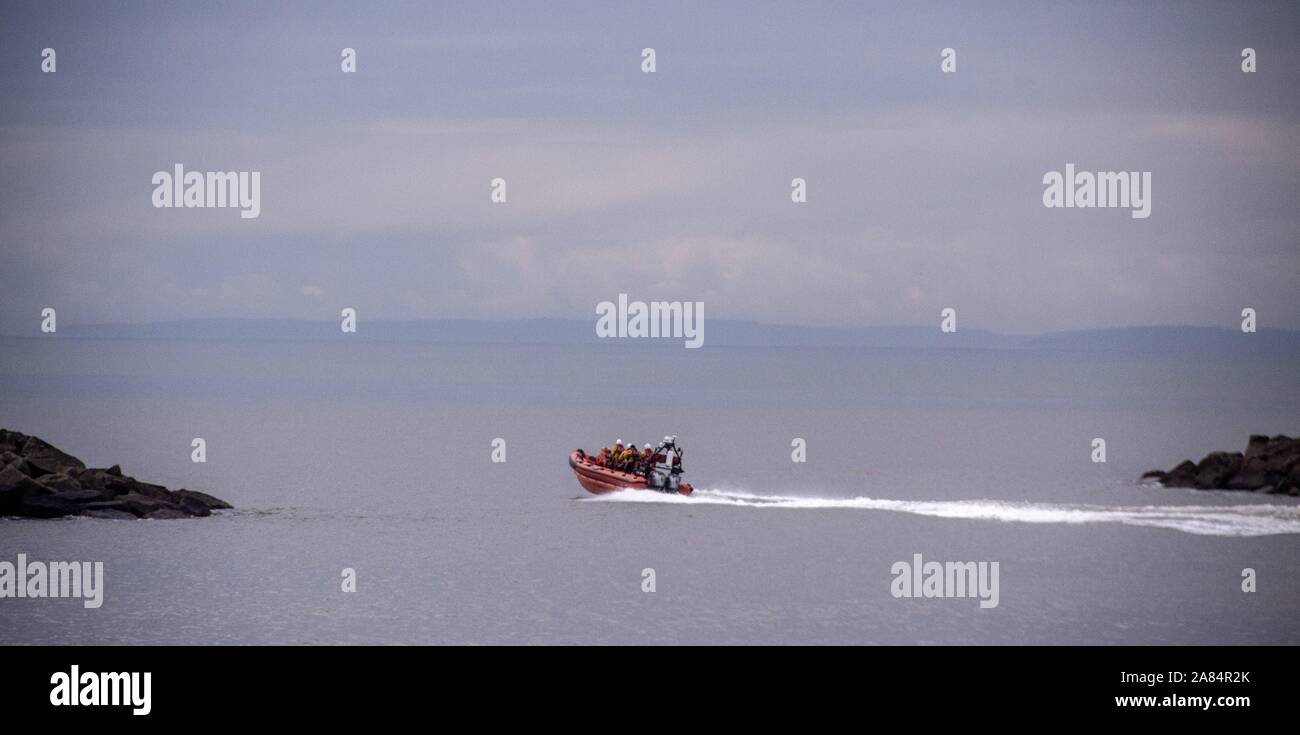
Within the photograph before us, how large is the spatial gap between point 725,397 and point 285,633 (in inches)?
4514

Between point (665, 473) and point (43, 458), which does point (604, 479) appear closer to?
point (665, 473)

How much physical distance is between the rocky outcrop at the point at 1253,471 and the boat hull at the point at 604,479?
20.9 metres

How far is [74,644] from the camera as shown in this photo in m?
30.1

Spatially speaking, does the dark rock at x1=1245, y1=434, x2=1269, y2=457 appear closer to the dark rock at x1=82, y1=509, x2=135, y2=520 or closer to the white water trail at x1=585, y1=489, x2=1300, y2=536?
the white water trail at x1=585, y1=489, x2=1300, y2=536

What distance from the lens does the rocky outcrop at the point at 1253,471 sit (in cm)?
5112

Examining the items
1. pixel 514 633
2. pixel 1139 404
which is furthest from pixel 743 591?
pixel 1139 404

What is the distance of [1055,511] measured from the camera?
48156 mm

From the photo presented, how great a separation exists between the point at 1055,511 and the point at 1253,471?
31.1 feet

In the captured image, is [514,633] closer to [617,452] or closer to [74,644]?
[74,644]

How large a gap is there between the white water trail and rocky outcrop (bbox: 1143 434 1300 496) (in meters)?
2.76

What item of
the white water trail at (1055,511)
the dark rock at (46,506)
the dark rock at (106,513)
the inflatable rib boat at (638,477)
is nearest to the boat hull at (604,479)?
the inflatable rib boat at (638,477)

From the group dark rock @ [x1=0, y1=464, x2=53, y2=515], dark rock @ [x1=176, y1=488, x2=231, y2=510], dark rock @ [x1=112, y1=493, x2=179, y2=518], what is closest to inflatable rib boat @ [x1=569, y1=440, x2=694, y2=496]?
dark rock @ [x1=176, y1=488, x2=231, y2=510]

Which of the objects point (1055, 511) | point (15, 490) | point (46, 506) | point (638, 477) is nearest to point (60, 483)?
point (46, 506)

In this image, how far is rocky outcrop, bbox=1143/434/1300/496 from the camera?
51.1 meters
